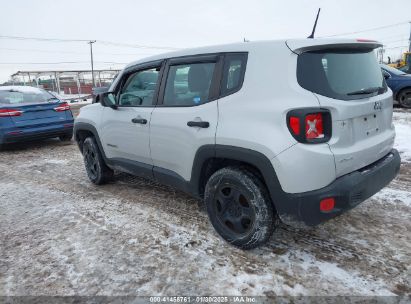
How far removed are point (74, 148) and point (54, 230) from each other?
453cm

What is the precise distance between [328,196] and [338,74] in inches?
38.2

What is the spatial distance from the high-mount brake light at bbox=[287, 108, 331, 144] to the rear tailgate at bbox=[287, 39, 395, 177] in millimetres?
51

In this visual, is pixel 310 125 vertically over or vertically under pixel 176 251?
over

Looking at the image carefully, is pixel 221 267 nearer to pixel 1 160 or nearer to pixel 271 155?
pixel 271 155


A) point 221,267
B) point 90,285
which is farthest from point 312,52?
point 90,285

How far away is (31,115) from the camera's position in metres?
7.25

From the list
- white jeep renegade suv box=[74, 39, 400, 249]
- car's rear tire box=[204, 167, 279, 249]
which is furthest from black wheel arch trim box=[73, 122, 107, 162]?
car's rear tire box=[204, 167, 279, 249]

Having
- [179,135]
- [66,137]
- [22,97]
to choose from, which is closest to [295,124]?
[179,135]

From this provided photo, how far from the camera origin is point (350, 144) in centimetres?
253

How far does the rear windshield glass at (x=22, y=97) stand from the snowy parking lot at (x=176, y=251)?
364 cm

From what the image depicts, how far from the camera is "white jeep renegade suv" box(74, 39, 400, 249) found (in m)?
2.42

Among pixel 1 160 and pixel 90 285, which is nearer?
pixel 90 285

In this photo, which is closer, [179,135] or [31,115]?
[179,135]

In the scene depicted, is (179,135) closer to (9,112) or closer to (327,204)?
(327,204)
